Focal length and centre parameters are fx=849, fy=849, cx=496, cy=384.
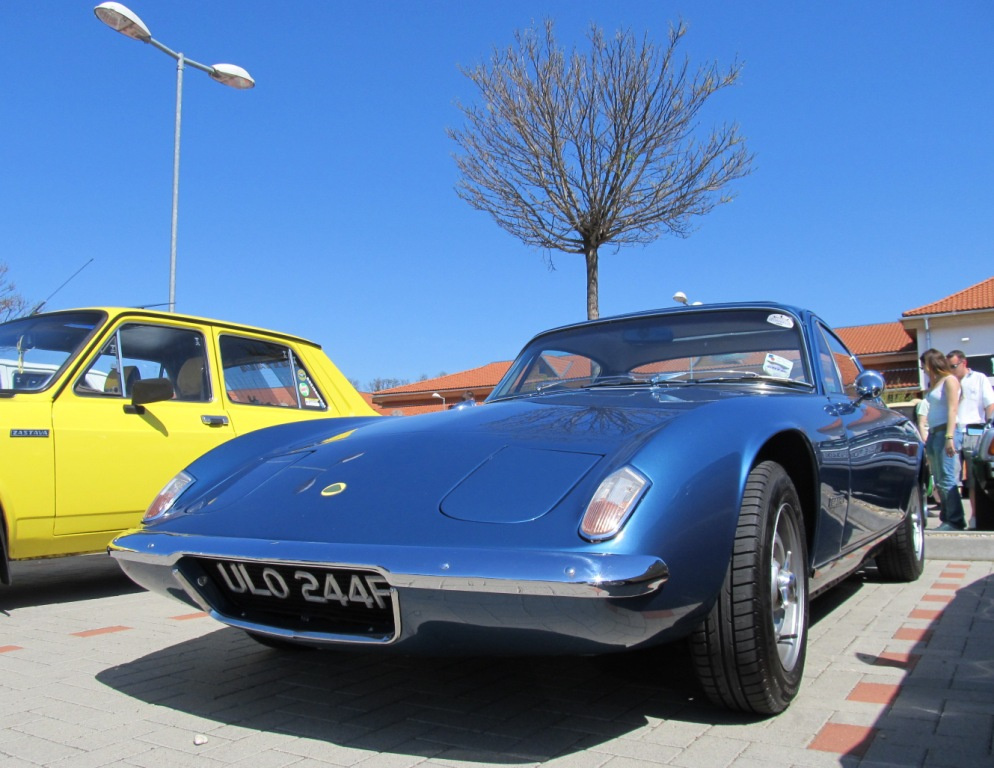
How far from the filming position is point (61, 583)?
561 cm

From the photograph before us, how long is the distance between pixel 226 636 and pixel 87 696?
0.92m

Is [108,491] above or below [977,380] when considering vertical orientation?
below

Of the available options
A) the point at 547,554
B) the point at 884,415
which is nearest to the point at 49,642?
the point at 547,554

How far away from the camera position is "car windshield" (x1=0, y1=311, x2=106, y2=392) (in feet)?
15.0

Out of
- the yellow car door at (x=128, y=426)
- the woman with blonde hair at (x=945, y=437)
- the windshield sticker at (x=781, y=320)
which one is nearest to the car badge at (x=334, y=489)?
the windshield sticker at (x=781, y=320)

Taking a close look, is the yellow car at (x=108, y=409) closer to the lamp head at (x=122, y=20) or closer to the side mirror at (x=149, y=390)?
the side mirror at (x=149, y=390)

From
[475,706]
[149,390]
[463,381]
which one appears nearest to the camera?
[475,706]

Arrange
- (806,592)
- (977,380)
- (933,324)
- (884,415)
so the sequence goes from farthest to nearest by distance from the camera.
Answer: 1. (933,324)
2. (977,380)
3. (884,415)
4. (806,592)

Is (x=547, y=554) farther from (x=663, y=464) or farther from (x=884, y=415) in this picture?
(x=884, y=415)

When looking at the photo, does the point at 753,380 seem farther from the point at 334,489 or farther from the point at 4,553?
the point at 4,553

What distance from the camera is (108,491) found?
4.52 meters

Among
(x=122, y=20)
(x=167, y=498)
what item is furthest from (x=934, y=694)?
(x=122, y=20)

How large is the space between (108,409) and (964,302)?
105ft

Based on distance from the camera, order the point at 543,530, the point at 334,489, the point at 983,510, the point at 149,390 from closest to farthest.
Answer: the point at 543,530 < the point at 334,489 < the point at 149,390 < the point at 983,510
